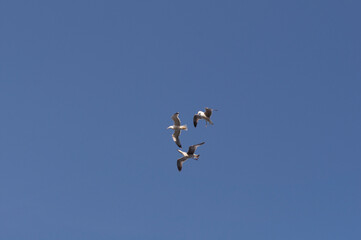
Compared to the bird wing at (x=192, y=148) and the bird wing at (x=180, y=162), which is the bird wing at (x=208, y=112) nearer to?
the bird wing at (x=192, y=148)

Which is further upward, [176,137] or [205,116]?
[176,137]

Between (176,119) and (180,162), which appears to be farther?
(176,119)

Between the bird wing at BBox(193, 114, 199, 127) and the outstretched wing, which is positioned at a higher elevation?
the outstretched wing

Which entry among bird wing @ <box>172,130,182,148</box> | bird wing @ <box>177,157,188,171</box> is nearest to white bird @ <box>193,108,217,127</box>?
bird wing @ <box>177,157,188,171</box>

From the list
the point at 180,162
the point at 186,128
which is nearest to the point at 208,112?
the point at 186,128

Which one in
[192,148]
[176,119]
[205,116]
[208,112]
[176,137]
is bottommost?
[192,148]

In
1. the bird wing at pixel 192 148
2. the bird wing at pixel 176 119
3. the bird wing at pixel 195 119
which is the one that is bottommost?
the bird wing at pixel 192 148

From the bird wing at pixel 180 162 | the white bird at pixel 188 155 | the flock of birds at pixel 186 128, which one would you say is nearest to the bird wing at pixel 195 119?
the flock of birds at pixel 186 128

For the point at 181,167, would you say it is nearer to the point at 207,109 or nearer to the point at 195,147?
the point at 195,147

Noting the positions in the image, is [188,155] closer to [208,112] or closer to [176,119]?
[176,119]

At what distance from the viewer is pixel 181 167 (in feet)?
341

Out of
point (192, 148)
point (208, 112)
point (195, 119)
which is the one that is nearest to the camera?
point (208, 112)

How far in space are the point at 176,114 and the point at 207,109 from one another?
28.7ft

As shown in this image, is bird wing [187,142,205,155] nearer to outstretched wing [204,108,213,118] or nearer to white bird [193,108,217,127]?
white bird [193,108,217,127]
